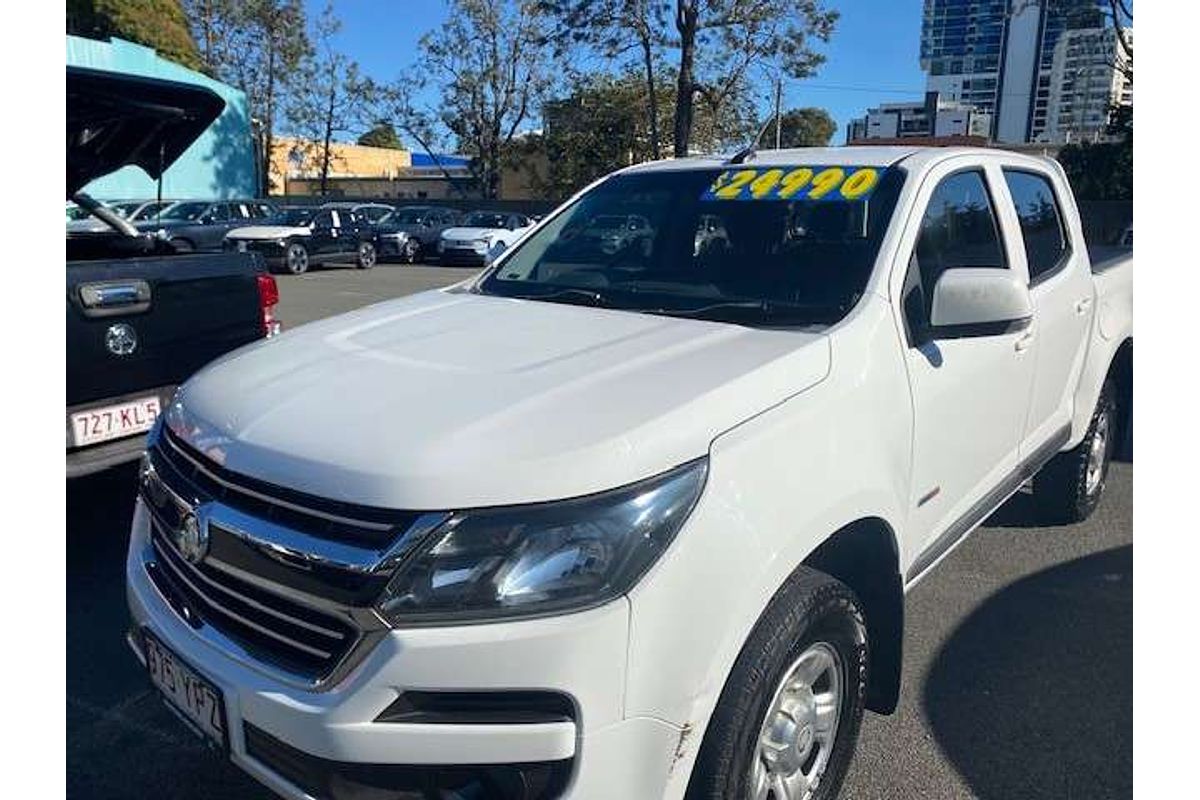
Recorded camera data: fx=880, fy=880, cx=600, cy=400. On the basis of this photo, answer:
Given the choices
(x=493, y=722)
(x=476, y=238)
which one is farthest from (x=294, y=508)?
(x=476, y=238)

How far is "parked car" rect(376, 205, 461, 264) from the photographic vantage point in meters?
23.0

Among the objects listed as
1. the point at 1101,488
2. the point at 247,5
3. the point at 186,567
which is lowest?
the point at 1101,488

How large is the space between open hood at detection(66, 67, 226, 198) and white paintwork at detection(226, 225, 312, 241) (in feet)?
48.1

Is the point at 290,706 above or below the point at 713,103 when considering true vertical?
below

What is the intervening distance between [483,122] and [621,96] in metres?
6.73

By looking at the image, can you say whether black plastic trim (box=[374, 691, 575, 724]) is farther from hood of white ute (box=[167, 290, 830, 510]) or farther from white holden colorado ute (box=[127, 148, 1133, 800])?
hood of white ute (box=[167, 290, 830, 510])

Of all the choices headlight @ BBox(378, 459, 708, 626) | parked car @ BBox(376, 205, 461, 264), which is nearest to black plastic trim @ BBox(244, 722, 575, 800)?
headlight @ BBox(378, 459, 708, 626)

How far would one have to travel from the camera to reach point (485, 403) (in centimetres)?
192

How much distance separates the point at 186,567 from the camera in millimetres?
2059

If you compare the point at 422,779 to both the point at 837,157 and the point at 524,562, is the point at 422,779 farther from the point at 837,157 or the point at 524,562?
the point at 837,157

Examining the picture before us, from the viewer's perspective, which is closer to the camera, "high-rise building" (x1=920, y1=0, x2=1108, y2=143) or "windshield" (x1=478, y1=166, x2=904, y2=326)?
"windshield" (x1=478, y1=166, x2=904, y2=326)

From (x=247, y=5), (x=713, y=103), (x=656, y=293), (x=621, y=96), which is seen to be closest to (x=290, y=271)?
(x=713, y=103)

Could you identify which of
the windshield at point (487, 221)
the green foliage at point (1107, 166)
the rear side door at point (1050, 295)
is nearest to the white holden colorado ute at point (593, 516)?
the rear side door at point (1050, 295)
